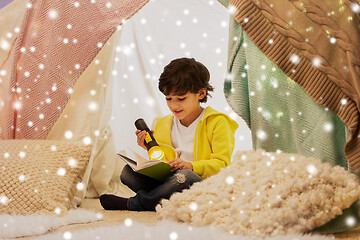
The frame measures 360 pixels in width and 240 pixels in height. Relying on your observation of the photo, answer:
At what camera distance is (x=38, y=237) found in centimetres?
104

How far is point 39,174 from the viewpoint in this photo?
1369 mm

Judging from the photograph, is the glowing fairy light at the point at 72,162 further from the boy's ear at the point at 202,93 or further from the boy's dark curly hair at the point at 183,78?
the boy's ear at the point at 202,93

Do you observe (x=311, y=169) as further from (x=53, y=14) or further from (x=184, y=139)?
(x=53, y=14)

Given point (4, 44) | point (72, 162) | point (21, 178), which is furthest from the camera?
point (4, 44)

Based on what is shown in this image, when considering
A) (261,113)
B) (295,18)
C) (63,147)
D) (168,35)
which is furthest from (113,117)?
(295,18)

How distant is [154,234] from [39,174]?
21.1 inches

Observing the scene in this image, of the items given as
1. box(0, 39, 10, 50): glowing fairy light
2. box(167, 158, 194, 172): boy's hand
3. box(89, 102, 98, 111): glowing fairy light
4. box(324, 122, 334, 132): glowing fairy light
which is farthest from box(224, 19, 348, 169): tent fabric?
box(0, 39, 10, 50): glowing fairy light

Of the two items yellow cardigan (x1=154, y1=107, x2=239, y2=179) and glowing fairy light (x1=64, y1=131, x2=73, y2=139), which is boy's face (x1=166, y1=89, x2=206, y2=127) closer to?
yellow cardigan (x1=154, y1=107, x2=239, y2=179)

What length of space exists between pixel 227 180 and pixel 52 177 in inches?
22.5

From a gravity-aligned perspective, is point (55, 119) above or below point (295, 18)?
below

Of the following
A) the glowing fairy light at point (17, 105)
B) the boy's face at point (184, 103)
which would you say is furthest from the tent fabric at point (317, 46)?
the glowing fairy light at point (17, 105)

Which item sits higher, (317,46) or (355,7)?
(355,7)

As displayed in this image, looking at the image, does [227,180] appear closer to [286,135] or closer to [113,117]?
[286,135]

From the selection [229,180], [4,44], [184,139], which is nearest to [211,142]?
[184,139]
